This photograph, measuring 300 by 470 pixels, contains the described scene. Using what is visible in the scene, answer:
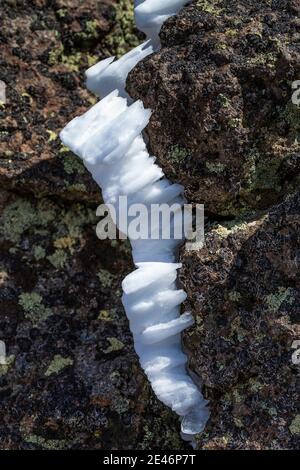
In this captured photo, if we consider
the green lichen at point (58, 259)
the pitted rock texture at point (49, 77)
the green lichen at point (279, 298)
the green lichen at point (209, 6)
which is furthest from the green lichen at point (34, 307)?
the green lichen at point (209, 6)

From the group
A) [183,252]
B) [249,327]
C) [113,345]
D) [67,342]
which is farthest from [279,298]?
[67,342]

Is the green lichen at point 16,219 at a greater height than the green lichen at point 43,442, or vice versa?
the green lichen at point 16,219

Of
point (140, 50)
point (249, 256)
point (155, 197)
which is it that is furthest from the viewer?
point (140, 50)

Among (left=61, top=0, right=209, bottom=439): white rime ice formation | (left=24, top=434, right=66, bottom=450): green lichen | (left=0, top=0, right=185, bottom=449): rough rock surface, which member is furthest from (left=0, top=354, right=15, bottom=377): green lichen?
(left=61, top=0, right=209, bottom=439): white rime ice formation

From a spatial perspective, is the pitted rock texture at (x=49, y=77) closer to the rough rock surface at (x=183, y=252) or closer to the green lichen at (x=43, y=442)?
the rough rock surface at (x=183, y=252)

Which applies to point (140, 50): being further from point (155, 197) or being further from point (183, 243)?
point (183, 243)
